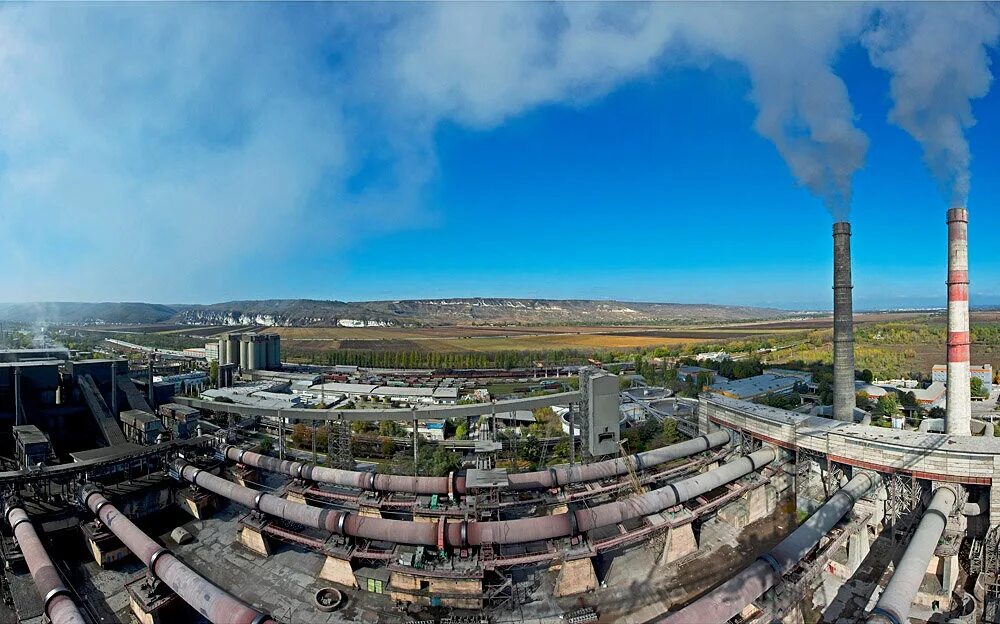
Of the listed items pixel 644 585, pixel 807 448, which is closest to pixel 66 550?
pixel 644 585

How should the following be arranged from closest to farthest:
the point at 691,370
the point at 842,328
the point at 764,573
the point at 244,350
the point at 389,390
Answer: the point at 764,573
the point at 842,328
the point at 389,390
the point at 691,370
the point at 244,350

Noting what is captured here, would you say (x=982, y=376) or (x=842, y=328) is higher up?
(x=842, y=328)

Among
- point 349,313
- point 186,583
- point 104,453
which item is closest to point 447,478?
point 186,583

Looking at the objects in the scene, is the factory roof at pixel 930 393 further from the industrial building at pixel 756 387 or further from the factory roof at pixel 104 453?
the factory roof at pixel 104 453

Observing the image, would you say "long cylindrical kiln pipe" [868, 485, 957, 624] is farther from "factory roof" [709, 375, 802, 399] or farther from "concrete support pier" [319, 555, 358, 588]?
"factory roof" [709, 375, 802, 399]

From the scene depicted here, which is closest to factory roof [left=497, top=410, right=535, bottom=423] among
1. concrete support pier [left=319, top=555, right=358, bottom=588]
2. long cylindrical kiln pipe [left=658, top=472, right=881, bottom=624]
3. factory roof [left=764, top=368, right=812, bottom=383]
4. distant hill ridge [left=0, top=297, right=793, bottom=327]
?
concrete support pier [left=319, top=555, right=358, bottom=588]

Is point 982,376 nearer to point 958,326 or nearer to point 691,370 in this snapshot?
point 691,370

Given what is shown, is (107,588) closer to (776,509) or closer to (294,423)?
(294,423)
